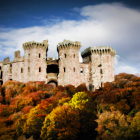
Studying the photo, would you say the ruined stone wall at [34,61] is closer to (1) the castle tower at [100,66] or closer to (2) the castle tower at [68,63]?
(2) the castle tower at [68,63]

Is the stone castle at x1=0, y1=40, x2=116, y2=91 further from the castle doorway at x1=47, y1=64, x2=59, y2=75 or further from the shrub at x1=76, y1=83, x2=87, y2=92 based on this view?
the castle doorway at x1=47, y1=64, x2=59, y2=75

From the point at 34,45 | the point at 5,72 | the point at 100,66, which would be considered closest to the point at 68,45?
the point at 34,45

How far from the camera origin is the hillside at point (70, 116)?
2898 centimetres

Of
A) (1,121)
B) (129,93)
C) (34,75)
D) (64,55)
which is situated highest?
(64,55)

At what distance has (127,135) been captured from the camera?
27.9 m

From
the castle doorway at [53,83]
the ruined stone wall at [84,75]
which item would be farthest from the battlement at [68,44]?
the castle doorway at [53,83]

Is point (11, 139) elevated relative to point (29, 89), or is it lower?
lower

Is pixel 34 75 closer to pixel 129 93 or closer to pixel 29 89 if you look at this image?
pixel 29 89

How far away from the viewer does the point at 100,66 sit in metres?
50.5

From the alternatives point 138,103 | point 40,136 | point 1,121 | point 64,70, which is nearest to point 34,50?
point 64,70

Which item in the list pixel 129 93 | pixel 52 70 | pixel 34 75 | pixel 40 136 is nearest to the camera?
pixel 40 136

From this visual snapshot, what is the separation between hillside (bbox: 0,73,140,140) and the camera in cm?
2898

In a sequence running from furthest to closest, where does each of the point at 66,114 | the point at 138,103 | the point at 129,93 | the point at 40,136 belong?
the point at 129,93 → the point at 138,103 → the point at 66,114 → the point at 40,136

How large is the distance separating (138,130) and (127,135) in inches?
81.6
